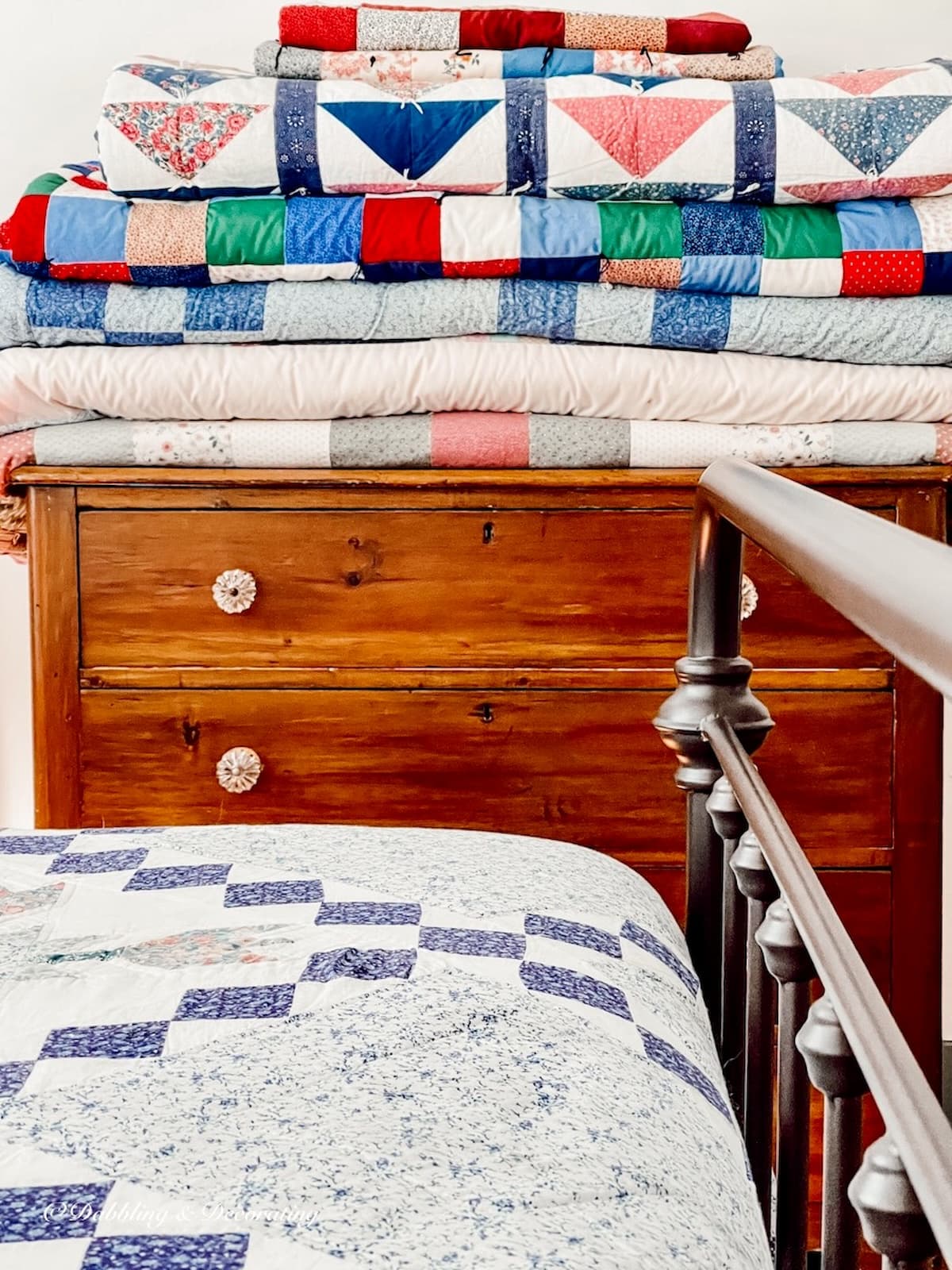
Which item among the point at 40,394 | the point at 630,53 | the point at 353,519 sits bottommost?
the point at 353,519

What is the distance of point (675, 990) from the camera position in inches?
26.7

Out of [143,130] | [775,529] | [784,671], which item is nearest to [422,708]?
[784,671]

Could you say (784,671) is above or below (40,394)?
below

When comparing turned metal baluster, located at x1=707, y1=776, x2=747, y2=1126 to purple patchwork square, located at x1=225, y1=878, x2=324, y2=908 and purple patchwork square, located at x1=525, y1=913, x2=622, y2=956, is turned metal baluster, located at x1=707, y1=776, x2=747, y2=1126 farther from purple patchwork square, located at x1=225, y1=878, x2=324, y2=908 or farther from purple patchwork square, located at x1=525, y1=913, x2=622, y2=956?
purple patchwork square, located at x1=225, y1=878, x2=324, y2=908

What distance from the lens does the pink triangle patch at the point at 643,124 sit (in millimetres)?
1503

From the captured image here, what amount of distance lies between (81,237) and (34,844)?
3.11ft

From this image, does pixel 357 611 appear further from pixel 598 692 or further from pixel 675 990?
pixel 675 990

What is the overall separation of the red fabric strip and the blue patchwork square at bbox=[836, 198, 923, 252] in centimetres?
33

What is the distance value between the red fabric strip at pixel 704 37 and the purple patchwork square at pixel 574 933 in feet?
4.51

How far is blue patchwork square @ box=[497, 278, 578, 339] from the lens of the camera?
60.1 inches

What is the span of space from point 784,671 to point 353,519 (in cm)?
56

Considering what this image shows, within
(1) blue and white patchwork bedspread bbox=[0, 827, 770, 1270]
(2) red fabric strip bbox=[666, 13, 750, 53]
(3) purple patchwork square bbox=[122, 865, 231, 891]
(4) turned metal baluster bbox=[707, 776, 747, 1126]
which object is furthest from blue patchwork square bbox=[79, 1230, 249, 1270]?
(2) red fabric strip bbox=[666, 13, 750, 53]

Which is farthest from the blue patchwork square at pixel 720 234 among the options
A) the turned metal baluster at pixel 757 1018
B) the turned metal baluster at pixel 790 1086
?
the turned metal baluster at pixel 790 1086

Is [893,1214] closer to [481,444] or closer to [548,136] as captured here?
[481,444]
